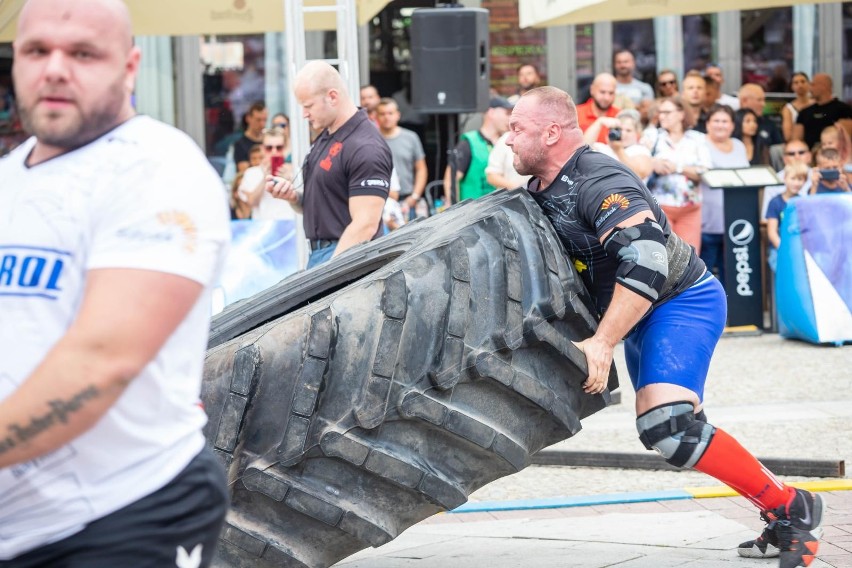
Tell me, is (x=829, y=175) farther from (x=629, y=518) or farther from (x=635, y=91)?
(x=629, y=518)

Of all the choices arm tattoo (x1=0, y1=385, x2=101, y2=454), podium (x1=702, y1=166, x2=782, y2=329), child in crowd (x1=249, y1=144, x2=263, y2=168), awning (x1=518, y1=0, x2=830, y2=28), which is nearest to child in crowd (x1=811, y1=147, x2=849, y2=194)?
podium (x1=702, y1=166, x2=782, y2=329)

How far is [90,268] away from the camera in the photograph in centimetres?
186

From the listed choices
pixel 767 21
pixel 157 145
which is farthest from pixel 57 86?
pixel 767 21

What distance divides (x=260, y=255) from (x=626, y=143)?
119 inches

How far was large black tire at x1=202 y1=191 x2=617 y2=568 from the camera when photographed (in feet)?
12.4

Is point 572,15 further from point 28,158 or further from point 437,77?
point 28,158

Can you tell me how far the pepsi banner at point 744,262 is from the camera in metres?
10.9

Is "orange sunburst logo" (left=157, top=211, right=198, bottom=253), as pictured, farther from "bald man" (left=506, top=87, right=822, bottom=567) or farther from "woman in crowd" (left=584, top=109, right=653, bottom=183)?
"woman in crowd" (left=584, top=109, right=653, bottom=183)

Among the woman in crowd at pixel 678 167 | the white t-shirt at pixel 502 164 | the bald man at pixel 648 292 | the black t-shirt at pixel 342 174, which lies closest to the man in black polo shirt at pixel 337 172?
the black t-shirt at pixel 342 174

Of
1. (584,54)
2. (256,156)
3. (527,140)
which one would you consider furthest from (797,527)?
(584,54)

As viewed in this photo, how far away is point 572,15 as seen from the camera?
12.0 metres

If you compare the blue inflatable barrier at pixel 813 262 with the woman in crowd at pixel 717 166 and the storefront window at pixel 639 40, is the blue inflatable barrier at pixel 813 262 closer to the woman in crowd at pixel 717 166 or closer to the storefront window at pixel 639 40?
the woman in crowd at pixel 717 166

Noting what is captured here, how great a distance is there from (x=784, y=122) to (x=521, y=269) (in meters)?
10.8

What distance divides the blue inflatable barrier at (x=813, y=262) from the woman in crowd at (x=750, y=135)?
6.63 ft
